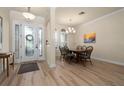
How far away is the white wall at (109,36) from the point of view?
181 inches

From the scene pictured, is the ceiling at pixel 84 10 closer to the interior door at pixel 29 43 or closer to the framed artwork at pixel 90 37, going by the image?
the framed artwork at pixel 90 37

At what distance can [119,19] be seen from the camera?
463 cm

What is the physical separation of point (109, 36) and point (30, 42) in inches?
185

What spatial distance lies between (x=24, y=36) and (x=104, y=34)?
4.81 meters

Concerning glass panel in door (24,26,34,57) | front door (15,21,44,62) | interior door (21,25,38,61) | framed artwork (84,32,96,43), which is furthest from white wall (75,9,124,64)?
glass panel in door (24,26,34,57)

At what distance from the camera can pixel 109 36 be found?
17.2ft

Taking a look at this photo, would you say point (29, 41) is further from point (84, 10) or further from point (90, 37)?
point (90, 37)

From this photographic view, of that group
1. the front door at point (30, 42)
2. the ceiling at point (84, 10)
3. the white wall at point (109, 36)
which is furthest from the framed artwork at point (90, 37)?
the front door at point (30, 42)

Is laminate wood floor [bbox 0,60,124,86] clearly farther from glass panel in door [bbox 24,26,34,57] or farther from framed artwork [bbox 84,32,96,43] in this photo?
framed artwork [bbox 84,32,96,43]

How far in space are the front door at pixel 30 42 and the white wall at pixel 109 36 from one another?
367 cm

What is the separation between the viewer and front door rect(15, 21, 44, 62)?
17.2 ft

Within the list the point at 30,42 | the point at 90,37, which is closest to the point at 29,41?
the point at 30,42

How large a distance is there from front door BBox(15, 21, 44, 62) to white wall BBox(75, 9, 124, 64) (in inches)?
145
